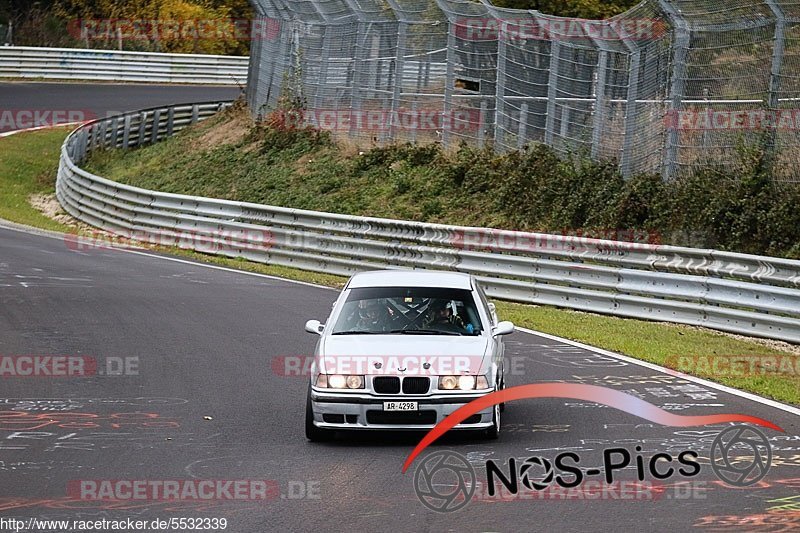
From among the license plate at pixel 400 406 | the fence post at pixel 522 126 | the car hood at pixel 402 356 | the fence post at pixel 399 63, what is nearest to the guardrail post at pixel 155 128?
the fence post at pixel 399 63

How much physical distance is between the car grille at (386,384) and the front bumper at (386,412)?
0.04 meters

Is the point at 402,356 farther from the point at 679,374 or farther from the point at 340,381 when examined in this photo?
the point at 679,374

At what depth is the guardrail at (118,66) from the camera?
175ft

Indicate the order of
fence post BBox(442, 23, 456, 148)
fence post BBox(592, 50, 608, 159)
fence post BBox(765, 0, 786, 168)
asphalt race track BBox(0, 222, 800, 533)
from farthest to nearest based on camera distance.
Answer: fence post BBox(442, 23, 456, 148), fence post BBox(592, 50, 608, 159), fence post BBox(765, 0, 786, 168), asphalt race track BBox(0, 222, 800, 533)

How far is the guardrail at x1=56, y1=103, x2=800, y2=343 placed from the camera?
1689 cm

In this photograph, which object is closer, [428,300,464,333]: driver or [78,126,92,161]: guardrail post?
[428,300,464,333]: driver

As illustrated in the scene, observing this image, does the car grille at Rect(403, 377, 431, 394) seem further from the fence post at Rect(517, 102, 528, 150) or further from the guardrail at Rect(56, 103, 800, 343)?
the fence post at Rect(517, 102, 528, 150)

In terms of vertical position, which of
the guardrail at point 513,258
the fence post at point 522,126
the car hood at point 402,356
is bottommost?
the guardrail at point 513,258

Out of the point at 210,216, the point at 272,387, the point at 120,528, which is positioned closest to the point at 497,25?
the point at 210,216

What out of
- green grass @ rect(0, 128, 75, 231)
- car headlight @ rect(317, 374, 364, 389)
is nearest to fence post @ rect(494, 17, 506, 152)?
green grass @ rect(0, 128, 75, 231)

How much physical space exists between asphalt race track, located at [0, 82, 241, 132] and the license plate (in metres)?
37.5

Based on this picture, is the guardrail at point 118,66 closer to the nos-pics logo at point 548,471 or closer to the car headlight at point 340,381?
the car headlight at point 340,381

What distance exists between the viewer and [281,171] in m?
32.9

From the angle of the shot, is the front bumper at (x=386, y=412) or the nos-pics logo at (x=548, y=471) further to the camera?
the front bumper at (x=386, y=412)
